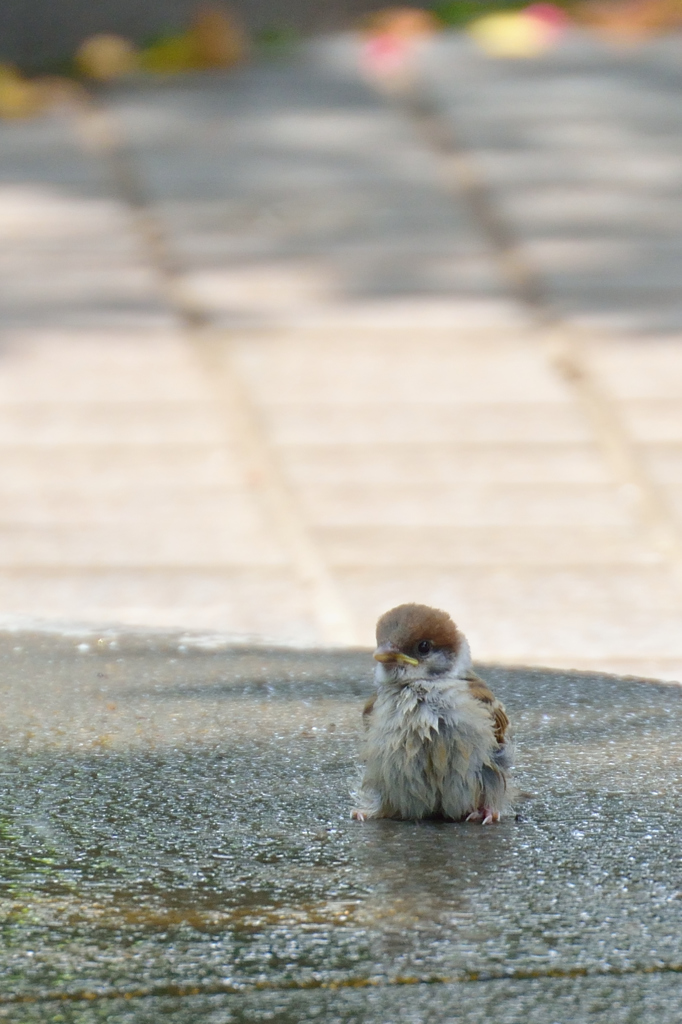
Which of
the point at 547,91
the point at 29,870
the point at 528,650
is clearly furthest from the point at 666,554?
the point at 547,91

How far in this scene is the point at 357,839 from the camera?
2.94 m

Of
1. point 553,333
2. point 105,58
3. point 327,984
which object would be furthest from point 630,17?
point 327,984

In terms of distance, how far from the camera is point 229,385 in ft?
24.1

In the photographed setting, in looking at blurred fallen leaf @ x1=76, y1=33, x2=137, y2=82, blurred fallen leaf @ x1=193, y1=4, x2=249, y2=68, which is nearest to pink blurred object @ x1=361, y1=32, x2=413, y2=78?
blurred fallen leaf @ x1=193, y1=4, x2=249, y2=68

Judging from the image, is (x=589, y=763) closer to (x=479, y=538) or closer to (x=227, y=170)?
(x=479, y=538)

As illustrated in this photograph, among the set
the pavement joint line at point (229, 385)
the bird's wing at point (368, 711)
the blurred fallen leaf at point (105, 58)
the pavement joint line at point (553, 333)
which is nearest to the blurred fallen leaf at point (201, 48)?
the blurred fallen leaf at point (105, 58)

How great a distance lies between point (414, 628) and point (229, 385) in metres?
4.46

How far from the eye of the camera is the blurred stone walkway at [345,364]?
18.5 ft

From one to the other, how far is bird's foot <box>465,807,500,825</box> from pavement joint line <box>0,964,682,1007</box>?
58cm

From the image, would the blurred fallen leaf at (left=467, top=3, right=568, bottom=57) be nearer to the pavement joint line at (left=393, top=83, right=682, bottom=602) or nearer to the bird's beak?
the pavement joint line at (left=393, top=83, right=682, bottom=602)

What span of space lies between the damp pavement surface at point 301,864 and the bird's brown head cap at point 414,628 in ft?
1.11

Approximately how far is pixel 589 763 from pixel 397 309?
16.6 feet

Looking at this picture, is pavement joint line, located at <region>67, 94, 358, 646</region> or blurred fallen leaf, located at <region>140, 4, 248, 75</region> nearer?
pavement joint line, located at <region>67, 94, 358, 646</region>

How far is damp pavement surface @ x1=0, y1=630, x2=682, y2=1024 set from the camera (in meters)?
2.38
